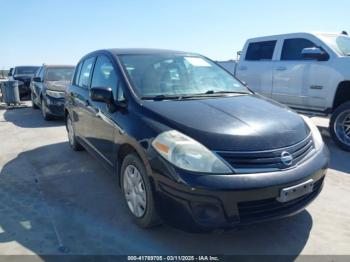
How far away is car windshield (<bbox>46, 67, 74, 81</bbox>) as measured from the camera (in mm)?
10094

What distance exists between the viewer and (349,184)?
4316 millimetres

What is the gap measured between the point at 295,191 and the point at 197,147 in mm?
861

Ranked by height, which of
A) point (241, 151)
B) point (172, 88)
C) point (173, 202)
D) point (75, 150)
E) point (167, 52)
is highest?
point (167, 52)

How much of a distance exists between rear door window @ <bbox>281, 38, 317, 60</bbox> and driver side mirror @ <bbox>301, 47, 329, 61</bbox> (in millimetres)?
506

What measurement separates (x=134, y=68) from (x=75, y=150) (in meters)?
2.75

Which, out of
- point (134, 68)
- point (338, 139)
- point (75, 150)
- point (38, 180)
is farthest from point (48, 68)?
point (338, 139)

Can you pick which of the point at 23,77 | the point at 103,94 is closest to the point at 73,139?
the point at 103,94

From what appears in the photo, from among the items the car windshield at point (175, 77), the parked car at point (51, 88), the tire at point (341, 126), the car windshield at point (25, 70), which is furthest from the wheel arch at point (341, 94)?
the car windshield at point (25, 70)

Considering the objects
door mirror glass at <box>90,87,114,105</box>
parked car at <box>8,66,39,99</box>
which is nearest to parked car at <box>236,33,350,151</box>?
door mirror glass at <box>90,87,114,105</box>

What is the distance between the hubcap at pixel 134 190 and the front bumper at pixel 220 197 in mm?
369

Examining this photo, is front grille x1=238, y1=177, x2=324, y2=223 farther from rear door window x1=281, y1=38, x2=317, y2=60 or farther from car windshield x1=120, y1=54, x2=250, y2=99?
rear door window x1=281, y1=38, x2=317, y2=60

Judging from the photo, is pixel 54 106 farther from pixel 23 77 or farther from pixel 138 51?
pixel 23 77

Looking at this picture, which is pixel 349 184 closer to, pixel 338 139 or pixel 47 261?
pixel 338 139

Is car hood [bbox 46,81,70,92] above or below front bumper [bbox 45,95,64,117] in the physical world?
above
